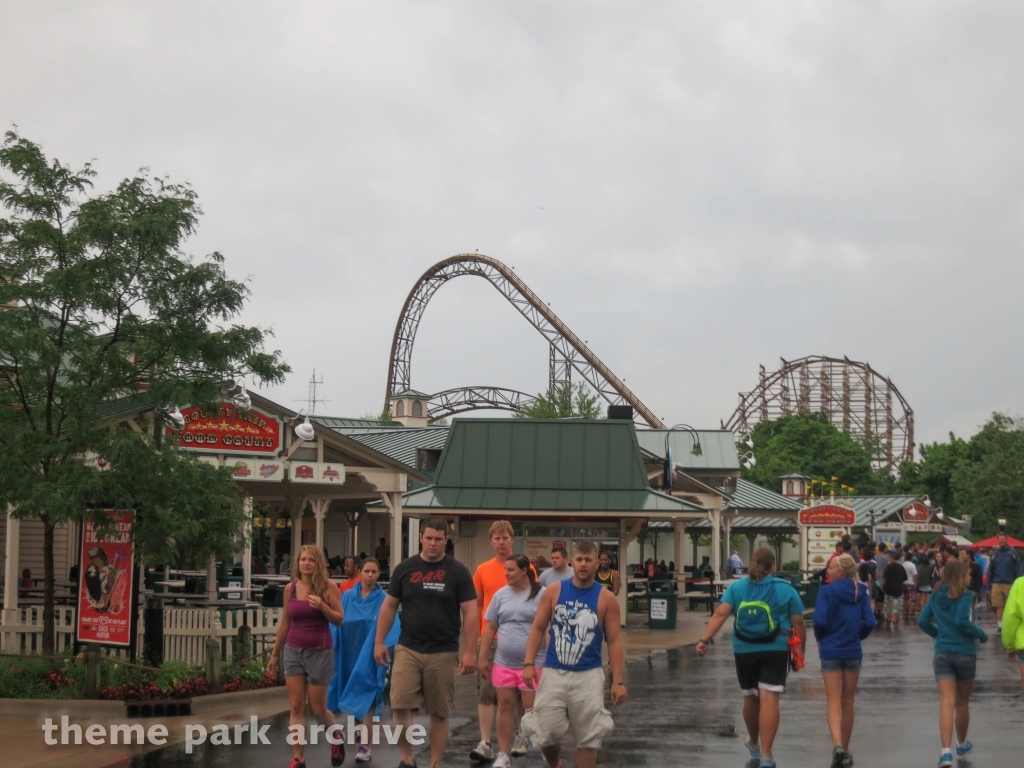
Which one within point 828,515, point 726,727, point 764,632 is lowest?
point 726,727

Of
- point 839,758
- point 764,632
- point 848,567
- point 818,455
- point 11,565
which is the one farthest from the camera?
point 818,455

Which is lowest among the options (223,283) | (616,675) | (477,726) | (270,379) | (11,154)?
(477,726)

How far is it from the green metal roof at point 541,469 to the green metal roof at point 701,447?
11.5m

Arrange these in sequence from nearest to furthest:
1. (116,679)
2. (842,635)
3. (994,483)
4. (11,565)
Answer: (842,635) → (116,679) → (11,565) → (994,483)

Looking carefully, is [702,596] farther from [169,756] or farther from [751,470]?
[751,470]

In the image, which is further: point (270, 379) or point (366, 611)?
point (270, 379)

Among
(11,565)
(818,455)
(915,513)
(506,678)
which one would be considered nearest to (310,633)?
(506,678)

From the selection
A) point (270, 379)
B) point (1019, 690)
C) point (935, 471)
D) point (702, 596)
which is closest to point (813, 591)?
point (702, 596)

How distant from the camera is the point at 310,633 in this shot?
29.3 feet

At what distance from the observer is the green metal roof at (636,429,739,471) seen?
34625mm

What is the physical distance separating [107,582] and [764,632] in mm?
7389

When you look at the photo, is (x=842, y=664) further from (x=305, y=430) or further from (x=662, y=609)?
(x=662, y=609)

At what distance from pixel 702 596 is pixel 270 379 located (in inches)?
669

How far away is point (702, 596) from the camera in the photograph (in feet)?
92.8
